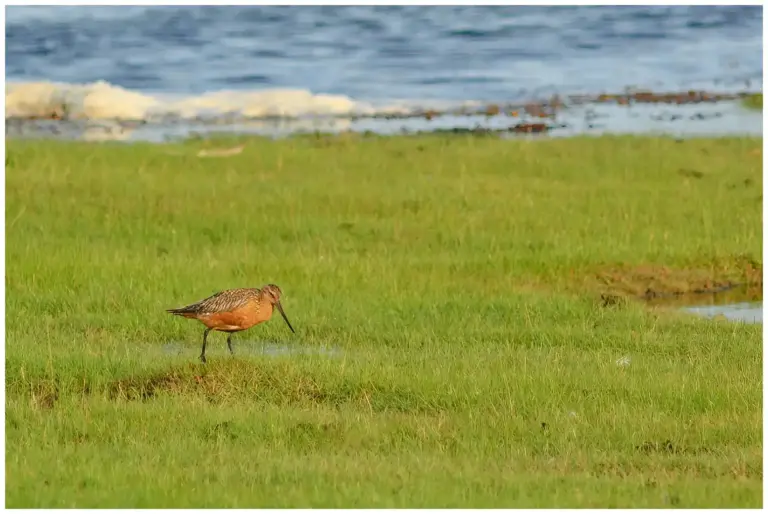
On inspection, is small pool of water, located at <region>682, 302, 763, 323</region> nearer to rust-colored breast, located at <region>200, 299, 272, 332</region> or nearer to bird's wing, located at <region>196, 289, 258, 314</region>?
rust-colored breast, located at <region>200, 299, 272, 332</region>

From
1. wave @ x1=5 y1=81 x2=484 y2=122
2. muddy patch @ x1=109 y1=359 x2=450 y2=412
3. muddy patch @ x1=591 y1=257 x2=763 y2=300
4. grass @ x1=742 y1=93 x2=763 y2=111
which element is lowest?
muddy patch @ x1=591 y1=257 x2=763 y2=300

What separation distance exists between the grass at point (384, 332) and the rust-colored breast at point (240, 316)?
0.36m

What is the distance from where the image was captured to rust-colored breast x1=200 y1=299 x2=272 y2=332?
459 inches

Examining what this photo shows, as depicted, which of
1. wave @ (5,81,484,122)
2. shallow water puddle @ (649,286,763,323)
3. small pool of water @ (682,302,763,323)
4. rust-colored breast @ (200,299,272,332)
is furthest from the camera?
wave @ (5,81,484,122)

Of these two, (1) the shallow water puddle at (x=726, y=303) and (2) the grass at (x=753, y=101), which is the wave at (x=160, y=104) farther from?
(1) the shallow water puddle at (x=726, y=303)

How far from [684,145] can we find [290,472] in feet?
62.7

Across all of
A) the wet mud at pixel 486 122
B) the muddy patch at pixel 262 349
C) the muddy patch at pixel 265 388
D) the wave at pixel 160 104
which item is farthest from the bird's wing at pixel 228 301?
the wave at pixel 160 104

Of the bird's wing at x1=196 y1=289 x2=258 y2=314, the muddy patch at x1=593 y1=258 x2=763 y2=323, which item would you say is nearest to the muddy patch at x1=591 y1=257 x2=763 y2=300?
the muddy patch at x1=593 y1=258 x2=763 y2=323

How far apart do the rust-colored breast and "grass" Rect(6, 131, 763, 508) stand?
1.19 feet

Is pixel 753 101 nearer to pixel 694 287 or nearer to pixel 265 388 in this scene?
pixel 694 287

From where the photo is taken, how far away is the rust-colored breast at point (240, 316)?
11.7 meters

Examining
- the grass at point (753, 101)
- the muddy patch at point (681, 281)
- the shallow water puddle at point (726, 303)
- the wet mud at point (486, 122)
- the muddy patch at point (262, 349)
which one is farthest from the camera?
the grass at point (753, 101)

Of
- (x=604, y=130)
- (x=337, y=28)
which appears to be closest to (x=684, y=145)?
(x=604, y=130)

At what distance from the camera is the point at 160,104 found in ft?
92.7
